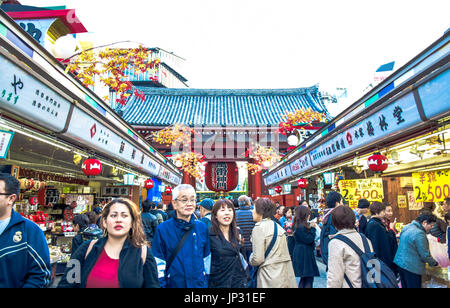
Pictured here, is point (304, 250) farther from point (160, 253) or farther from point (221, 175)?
point (221, 175)

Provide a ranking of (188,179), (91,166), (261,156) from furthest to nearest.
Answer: (188,179)
(261,156)
(91,166)

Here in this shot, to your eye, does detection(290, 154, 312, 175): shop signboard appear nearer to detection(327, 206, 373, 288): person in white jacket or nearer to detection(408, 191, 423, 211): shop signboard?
detection(408, 191, 423, 211): shop signboard

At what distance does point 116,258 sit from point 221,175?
68.0 ft

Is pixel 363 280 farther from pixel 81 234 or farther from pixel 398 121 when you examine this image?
pixel 81 234

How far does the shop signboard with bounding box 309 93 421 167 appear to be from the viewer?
4.46 meters

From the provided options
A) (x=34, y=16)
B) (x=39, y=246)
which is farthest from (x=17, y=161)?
(x=39, y=246)

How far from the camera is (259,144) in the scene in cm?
2181

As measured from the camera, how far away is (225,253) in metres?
3.61

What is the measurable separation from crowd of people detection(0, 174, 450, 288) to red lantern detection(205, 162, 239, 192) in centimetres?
1808

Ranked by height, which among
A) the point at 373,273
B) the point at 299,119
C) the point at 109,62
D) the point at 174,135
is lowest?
the point at 373,273

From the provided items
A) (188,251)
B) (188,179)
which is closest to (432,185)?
(188,251)

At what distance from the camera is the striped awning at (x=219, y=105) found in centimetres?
2428

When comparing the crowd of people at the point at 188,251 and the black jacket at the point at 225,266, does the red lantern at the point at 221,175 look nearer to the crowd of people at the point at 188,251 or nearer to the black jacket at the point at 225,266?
the crowd of people at the point at 188,251
